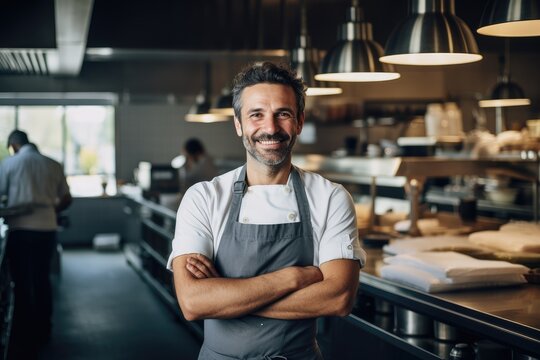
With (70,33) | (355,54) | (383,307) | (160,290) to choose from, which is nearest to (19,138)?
(70,33)

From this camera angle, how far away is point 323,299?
213cm

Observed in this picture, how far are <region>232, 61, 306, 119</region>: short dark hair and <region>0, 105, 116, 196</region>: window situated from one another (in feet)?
33.6

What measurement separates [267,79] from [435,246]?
166cm

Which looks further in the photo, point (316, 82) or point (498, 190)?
point (498, 190)

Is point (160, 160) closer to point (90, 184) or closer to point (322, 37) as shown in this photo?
point (90, 184)

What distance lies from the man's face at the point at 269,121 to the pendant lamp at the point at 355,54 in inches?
56.9

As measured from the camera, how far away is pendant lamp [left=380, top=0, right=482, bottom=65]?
2.89 metres

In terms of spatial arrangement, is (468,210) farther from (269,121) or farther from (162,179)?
(162,179)

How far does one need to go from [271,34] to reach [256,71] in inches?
200

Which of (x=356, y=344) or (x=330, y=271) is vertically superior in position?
(x=330, y=271)

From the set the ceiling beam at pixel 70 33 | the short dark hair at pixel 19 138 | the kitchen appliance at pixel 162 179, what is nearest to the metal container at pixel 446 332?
the ceiling beam at pixel 70 33

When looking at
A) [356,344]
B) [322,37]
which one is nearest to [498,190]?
[322,37]

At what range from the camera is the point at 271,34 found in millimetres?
7141

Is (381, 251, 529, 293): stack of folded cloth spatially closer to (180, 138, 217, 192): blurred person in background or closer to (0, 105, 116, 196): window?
(180, 138, 217, 192): blurred person in background
